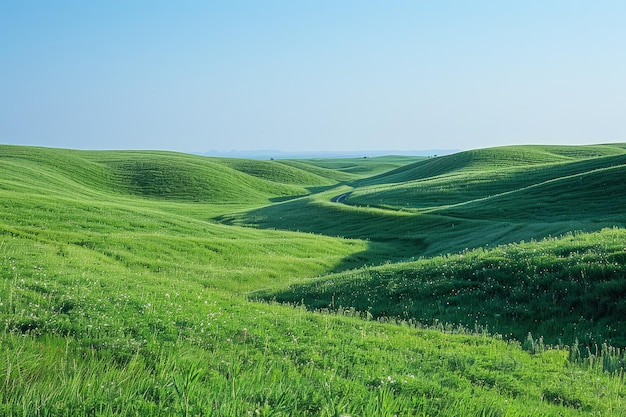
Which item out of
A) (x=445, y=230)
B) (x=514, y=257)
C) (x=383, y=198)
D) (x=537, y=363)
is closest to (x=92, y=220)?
(x=445, y=230)

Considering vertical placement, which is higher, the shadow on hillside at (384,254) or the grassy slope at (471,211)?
the grassy slope at (471,211)

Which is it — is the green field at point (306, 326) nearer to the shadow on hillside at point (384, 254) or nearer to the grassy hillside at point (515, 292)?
the grassy hillside at point (515, 292)

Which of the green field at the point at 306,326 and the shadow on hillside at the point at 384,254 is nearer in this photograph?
the green field at the point at 306,326

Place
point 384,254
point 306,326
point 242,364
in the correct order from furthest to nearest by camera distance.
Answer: point 384,254 → point 306,326 → point 242,364

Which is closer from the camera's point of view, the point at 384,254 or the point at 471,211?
the point at 384,254

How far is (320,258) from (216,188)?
8091cm

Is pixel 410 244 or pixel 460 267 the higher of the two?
pixel 460 267

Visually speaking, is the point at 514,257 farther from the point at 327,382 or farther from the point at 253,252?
the point at 253,252

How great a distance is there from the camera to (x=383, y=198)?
80.9 metres

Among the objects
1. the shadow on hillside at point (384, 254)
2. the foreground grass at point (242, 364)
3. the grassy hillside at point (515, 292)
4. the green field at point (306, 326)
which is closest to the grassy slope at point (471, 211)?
the shadow on hillside at point (384, 254)

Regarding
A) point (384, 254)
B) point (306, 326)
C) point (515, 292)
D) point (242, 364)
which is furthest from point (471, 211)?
point (242, 364)

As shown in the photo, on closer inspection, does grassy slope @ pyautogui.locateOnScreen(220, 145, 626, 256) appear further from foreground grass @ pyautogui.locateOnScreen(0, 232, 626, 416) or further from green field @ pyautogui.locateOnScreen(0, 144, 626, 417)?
foreground grass @ pyautogui.locateOnScreen(0, 232, 626, 416)

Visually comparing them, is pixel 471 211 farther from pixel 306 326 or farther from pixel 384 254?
pixel 306 326

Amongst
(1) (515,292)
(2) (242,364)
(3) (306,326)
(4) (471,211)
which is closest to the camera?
(2) (242,364)
